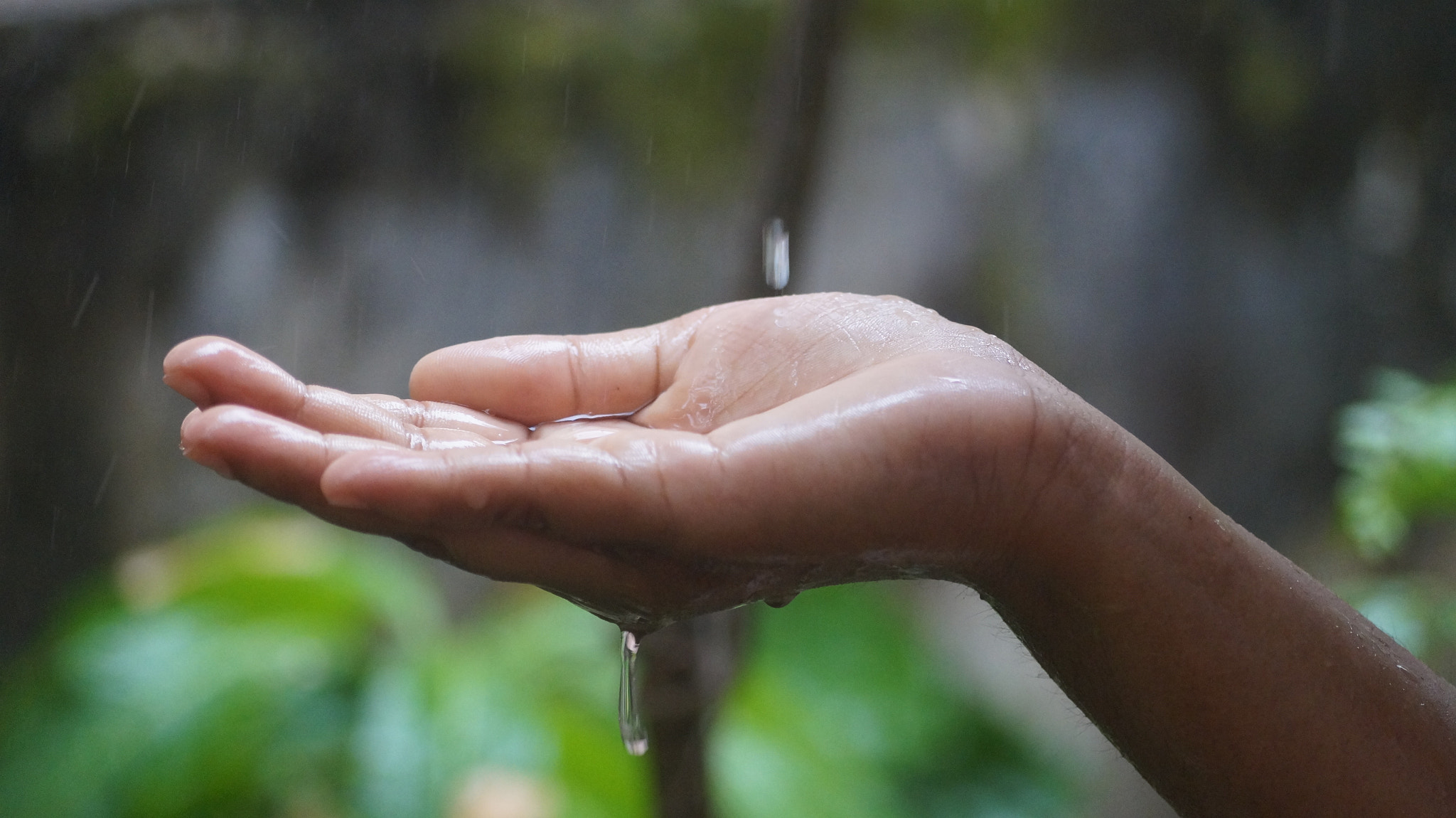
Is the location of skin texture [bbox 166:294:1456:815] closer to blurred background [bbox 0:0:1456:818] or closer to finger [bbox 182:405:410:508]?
finger [bbox 182:405:410:508]

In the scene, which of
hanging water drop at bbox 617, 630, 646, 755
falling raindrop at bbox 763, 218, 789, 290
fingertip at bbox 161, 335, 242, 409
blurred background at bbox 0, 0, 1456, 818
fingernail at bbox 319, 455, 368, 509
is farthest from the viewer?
blurred background at bbox 0, 0, 1456, 818

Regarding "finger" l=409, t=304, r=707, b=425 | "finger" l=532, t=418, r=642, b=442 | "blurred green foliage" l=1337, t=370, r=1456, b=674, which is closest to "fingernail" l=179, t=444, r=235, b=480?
"finger" l=532, t=418, r=642, b=442

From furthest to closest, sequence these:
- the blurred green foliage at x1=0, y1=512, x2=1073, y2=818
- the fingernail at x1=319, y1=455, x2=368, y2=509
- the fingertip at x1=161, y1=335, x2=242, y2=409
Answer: the blurred green foliage at x1=0, y1=512, x2=1073, y2=818 → the fingertip at x1=161, y1=335, x2=242, y2=409 → the fingernail at x1=319, y1=455, x2=368, y2=509

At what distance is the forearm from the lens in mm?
1200

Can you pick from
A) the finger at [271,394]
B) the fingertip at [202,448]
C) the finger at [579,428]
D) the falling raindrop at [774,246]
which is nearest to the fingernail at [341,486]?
the fingertip at [202,448]

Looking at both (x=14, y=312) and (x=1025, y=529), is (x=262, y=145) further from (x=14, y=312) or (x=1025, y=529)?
(x=1025, y=529)

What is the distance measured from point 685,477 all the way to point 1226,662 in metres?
0.67

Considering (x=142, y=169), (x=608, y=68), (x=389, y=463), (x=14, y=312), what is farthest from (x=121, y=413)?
(x=389, y=463)

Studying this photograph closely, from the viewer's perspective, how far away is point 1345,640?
1.24m

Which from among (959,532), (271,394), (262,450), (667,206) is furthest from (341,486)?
(667,206)

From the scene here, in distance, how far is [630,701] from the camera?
176cm

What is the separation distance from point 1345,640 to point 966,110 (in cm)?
463

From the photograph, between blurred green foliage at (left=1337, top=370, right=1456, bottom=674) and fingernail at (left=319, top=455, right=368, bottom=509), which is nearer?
fingernail at (left=319, top=455, right=368, bottom=509)

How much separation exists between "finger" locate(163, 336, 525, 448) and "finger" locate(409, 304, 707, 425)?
0.18m
